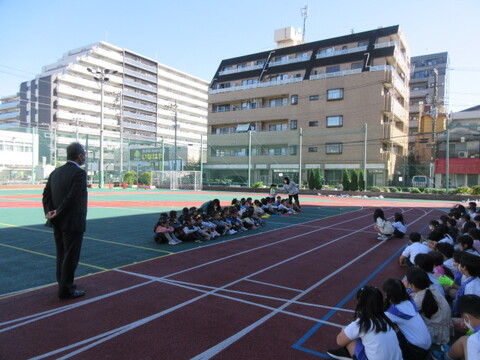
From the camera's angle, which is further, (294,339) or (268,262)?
(268,262)

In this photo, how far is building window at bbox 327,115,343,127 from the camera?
43.1 meters

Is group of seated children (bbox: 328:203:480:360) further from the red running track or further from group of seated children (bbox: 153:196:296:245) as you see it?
group of seated children (bbox: 153:196:296:245)

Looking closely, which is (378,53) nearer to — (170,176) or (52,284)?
(170,176)

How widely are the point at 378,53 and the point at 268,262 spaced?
41898mm

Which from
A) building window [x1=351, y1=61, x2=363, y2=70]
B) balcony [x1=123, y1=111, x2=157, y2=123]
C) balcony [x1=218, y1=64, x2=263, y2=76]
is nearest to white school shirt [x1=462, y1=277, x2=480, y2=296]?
building window [x1=351, y1=61, x2=363, y2=70]

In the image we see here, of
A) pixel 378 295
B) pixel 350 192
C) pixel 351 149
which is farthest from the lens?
pixel 351 149

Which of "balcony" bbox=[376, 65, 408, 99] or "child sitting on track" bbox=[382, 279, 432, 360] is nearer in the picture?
"child sitting on track" bbox=[382, 279, 432, 360]

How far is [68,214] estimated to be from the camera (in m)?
4.90

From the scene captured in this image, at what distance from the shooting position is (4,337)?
387 cm

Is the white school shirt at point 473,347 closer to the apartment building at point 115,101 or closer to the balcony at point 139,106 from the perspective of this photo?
the apartment building at point 115,101

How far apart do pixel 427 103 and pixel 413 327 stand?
66694 mm

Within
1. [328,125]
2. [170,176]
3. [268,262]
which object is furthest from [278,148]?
[268,262]

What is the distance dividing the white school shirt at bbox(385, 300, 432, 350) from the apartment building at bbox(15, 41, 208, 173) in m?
48.7

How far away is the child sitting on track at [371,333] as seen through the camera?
10.00ft
